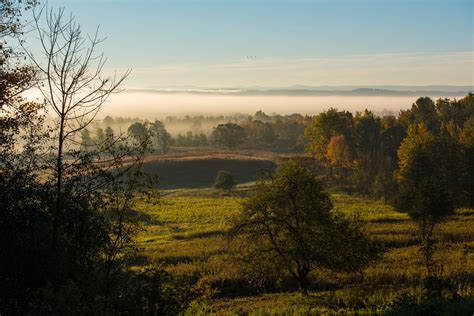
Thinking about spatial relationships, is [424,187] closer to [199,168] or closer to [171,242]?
[171,242]

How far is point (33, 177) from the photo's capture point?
15.4 m

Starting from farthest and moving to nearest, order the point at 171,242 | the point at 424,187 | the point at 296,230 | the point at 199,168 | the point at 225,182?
the point at 199,168, the point at 225,182, the point at 171,242, the point at 424,187, the point at 296,230

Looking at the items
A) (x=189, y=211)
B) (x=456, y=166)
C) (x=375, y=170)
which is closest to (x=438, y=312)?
(x=189, y=211)

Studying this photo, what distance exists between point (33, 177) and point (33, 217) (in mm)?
1642

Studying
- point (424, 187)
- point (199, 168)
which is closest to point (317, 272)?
point (424, 187)

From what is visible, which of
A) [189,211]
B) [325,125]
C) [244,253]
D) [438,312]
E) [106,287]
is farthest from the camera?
[325,125]

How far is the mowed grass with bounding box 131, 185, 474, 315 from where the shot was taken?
75.3 ft

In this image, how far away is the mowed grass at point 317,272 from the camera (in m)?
23.0

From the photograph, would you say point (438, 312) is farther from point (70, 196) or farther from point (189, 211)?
point (189, 211)

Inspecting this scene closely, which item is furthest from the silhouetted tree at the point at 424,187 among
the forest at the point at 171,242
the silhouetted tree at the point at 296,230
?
the silhouetted tree at the point at 296,230

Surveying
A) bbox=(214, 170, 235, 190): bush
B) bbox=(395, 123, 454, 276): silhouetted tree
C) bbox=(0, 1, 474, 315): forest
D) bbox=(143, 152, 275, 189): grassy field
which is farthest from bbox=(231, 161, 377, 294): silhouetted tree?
bbox=(143, 152, 275, 189): grassy field

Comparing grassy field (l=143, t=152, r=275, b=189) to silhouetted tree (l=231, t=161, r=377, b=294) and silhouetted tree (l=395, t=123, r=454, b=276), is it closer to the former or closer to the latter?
silhouetted tree (l=395, t=123, r=454, b=276)

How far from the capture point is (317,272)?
31.3 metres

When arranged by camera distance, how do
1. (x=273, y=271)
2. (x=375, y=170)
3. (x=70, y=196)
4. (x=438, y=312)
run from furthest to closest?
(x=375, y=170) < (x=273, y=271) < (x=70, y=196) < (x=438, y=312)
